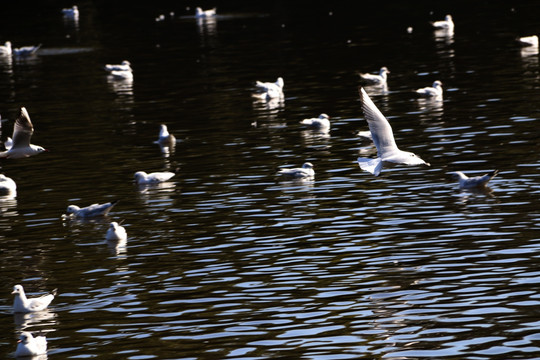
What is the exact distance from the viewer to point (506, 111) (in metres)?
32.7

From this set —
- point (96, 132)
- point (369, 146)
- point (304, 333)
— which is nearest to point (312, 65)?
point (96, 132)

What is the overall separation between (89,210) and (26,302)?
22.4 ft

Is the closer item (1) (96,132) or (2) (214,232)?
(2) (214,232)

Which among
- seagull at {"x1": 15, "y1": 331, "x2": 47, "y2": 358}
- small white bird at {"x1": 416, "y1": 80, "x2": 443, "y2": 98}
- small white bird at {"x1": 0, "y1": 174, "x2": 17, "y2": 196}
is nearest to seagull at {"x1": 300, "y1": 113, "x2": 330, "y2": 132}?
small white bird at {"x1": 416, "y1": 80, "x2": 443, "y2": 98}

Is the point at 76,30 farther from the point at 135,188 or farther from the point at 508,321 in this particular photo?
the point at 508,321

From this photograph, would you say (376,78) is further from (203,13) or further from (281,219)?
(203,13)

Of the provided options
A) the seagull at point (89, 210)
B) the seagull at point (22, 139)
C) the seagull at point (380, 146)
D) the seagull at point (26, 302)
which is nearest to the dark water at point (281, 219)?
the seagull at point (26, 302)

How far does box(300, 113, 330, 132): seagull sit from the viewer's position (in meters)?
32.8

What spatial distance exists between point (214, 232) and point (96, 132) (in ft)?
48.1

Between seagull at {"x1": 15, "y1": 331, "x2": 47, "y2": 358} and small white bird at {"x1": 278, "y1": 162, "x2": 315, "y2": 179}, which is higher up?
seagull at {"x1": 15, "y1": 331, "x2": 47, "y2": 358}

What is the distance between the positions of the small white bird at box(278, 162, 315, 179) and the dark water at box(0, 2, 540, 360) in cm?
46

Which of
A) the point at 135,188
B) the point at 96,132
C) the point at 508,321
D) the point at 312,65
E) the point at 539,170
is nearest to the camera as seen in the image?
the point at 508,321

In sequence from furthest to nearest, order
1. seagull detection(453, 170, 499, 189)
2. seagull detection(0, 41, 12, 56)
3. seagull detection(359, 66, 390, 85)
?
1. seagull detection(0, 41, 12, 56)
2. seagull detection(359, 66, 390, 85)
3. seagull detection(453, 170, 499, 189)

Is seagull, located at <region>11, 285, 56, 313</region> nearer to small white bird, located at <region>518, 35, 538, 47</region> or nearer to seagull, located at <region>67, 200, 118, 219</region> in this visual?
seagull, located at <region>67, 200, 118, 219</region>
